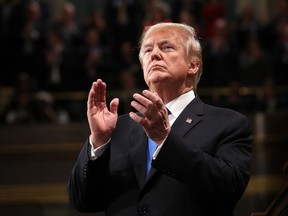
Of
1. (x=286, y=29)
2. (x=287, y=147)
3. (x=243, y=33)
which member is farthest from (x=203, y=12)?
(x=287, y=147)

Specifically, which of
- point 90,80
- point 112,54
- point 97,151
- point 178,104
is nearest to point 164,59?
point 178,104

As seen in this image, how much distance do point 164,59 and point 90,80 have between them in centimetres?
463

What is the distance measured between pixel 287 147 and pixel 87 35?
102 inches

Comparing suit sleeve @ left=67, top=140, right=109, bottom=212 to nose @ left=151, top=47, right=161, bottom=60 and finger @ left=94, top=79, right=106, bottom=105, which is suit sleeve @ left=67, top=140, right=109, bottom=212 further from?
nose @ left=151, top=47, right=161, bottom=60

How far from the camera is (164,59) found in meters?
2.33

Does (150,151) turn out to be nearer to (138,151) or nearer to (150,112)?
(138,151)

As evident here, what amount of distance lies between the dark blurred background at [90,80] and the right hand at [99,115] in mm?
2885

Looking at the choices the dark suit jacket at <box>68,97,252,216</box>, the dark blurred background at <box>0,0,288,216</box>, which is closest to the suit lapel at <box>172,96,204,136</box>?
the dark suit jacket at <box>68,97,252,216</box>

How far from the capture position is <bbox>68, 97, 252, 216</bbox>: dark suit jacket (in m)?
2.09

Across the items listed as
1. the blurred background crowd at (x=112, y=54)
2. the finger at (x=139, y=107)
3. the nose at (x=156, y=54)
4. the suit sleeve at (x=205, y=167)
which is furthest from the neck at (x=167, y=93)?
the blurred background crowd at (x=112, y=54)

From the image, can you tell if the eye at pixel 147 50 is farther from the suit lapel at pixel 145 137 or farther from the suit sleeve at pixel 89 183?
the suit sleeve at pixel 89 183

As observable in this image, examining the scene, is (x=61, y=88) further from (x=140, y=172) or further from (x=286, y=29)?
(x=140, y=172)

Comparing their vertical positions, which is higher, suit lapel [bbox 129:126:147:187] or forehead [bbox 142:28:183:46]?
forehead [bbox 142:28:183:46]

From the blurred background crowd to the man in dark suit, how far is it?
3698 millimetres
